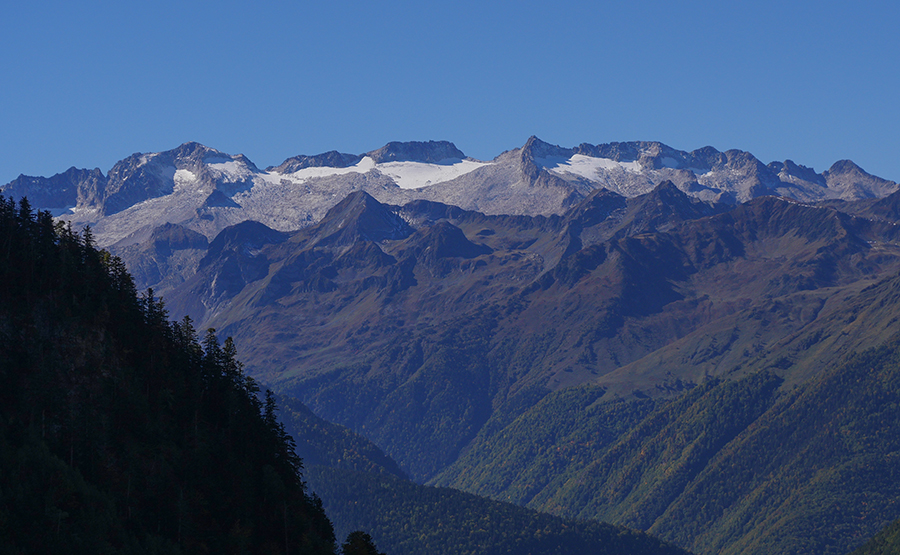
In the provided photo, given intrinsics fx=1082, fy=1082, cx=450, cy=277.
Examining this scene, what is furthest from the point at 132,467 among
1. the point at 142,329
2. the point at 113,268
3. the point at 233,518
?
the point at 113,268

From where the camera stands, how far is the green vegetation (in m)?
133

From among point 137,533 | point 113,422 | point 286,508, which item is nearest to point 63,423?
point 113,422

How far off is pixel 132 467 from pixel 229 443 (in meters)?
19.0

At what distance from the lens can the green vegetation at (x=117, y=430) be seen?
133 meters

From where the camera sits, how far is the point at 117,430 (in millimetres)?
146875

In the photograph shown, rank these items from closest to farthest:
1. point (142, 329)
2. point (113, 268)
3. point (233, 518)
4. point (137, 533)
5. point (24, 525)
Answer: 1. point (24, 525)
2. point (137, 533)
3. point (233, 518)
4. point (142, 329)
5. point (113, 268)

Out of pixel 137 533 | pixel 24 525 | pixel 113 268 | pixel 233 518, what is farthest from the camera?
pixel 113 268

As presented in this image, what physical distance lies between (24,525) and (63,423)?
60.0 feet

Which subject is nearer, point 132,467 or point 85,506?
point 85,506

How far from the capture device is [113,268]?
6959 inches

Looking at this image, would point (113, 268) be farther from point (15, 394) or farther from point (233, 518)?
point (233, 518)

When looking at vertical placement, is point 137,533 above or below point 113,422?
below

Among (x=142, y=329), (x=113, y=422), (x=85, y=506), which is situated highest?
(x=142, y=329)

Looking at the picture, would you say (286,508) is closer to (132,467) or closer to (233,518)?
(233,518)
